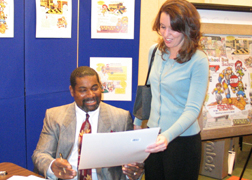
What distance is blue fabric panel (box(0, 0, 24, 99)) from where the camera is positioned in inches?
90.7

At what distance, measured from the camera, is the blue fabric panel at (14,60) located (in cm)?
230

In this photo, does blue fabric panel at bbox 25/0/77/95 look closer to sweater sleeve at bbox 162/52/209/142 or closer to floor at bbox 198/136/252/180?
sweater sleeve at bbox 162/52/209/142

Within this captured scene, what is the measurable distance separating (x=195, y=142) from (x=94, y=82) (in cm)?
72

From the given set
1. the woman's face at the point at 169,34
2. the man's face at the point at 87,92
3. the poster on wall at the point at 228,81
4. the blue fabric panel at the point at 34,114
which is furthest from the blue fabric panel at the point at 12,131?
the poster on wall at the point at 228,81

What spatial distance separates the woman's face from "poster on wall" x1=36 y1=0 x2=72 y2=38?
3.44 ft

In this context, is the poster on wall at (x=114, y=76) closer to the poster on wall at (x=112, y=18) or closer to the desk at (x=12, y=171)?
the poster on wall at (x=112, y=18)

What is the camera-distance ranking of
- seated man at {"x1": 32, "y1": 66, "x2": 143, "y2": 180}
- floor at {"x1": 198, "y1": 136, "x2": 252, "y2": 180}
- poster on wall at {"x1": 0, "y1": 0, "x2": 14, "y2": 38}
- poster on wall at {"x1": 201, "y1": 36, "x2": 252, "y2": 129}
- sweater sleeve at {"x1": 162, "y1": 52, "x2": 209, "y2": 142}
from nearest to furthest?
sweater sleeve at {"x1": 162, "y1": 52, "x2": 209, "y2": 142} → seated man at {"x1": 32, "y1": 66, "x2": 143, "y2": 180} → poster on wall at {"x1": 0, "y1": 0, "x2": 14, "y2": 38} → poster on wall at {"x1": 201, "y1": 36, "x2": 252, "y2": 129} → floor at {"x1": 198, "y1": 136, "x2": 252, "y2": 180}

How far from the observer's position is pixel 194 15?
169 centimetres

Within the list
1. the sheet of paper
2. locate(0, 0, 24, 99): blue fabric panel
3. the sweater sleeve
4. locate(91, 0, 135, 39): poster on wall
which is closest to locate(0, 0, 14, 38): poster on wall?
locate(0, 0, 24, 99): blue fabric panel

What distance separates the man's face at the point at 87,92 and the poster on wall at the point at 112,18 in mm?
847

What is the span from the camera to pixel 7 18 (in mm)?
2277

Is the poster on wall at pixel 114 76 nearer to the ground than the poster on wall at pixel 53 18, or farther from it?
nearer to the ground

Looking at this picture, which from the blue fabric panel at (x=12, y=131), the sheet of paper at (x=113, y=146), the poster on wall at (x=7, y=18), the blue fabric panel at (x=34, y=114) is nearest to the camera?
the sheet of paper at (x=113, y=146)

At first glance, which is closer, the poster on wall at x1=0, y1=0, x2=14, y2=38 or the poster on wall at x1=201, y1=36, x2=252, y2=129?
the poster on wall at x1=0, y1=0, x2=14, y2=38
